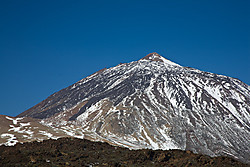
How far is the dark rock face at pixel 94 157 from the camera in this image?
2472 cm

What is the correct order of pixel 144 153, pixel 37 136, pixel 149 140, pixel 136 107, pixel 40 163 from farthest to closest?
1. pixel 136 107
2. pixel 149 140
3. pixel 37 136
4. pixel 144 153
5. pixel 40 163

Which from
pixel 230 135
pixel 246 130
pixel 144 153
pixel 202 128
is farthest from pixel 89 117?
pixel 144 153

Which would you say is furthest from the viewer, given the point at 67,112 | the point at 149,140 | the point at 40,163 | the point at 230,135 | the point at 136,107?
the point at 67,112

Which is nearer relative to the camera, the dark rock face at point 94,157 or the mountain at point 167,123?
the dark rock face at point 94,157

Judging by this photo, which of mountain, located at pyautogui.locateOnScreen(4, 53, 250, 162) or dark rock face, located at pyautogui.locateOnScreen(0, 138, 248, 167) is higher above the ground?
mountain, located at pyautogui.locateOnScreen(4, 53, 250, 162)

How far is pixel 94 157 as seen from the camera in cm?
2825

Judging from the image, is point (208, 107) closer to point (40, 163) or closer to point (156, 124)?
point (156, 124)

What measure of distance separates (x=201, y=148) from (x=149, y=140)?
25.8 metres

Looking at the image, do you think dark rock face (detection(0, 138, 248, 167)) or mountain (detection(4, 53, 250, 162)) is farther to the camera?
mountain (detection(4, 53, 250, 162))

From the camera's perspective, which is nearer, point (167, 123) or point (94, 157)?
point (94, 157)

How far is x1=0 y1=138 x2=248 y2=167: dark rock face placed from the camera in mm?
24719

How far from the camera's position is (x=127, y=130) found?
160875 mm

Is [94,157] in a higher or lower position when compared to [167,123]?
lower

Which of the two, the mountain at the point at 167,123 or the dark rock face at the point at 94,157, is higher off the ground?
the mountain at the point at 167,123
